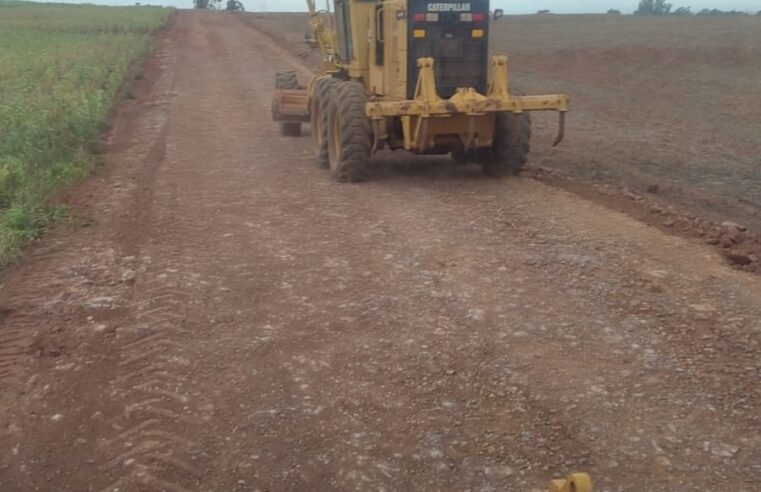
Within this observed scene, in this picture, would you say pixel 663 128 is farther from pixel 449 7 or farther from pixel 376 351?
pixel 376 351

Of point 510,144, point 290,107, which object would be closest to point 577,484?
point 510,144

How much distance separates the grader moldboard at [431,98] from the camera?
9633 mm

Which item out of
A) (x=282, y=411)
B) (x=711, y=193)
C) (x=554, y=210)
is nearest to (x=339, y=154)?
(x=554, y=210)

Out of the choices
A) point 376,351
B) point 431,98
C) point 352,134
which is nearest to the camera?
point 376,351

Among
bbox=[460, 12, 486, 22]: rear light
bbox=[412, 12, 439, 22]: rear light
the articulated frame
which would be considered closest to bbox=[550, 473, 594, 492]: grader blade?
the articulated frame

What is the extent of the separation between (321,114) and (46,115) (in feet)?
16.5

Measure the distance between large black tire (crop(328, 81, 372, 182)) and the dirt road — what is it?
1.04 metres

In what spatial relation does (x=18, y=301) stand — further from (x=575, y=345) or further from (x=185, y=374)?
(x=575, y=345)

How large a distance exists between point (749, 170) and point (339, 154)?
5279mm

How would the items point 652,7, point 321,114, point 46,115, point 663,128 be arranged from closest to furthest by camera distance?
point 321,114, point 46,115, point 663,128, point 652,7

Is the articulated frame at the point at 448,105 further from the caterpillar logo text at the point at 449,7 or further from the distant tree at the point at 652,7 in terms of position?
the distant tree at the point at 652,7

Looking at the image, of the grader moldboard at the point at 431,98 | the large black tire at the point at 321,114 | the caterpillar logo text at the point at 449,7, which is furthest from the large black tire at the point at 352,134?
the caterpillar logo text at the point at 449,7

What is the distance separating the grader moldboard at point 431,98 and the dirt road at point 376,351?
1023 millimetres

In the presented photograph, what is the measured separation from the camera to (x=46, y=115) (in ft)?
45.9
